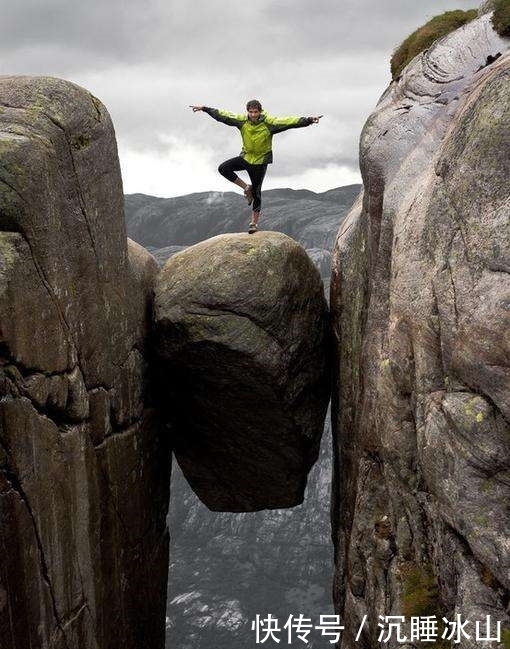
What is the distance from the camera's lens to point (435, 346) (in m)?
13.3

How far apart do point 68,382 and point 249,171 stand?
8.98 metres

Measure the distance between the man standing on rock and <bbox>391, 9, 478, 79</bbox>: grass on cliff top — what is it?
12.5ft

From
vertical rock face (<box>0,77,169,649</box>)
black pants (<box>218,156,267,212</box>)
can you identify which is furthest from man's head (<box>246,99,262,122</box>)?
vertical rock face (<box>0,77,169,649</box>)

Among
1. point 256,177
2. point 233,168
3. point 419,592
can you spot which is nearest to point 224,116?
point 233,168

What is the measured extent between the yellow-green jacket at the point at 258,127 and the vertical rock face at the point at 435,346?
2815 mm

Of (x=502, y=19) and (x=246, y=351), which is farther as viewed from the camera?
(x=246, y=351)

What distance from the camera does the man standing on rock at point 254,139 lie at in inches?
813

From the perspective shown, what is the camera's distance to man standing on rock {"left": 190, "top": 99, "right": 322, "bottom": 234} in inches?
813

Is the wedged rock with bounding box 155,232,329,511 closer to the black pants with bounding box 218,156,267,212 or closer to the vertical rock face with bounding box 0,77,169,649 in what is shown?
the black pants with bounding box 218,156,267,212

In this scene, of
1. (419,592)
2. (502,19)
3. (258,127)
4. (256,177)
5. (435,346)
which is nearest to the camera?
(435,346)

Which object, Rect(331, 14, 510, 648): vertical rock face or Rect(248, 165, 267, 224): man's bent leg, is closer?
Rect(331, 14, 510, 648): vertical rock face

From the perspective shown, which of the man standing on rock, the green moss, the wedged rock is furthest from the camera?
the man standing on rock

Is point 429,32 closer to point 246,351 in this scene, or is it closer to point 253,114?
point 253,114

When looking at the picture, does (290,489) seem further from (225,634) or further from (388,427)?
(225,634)
